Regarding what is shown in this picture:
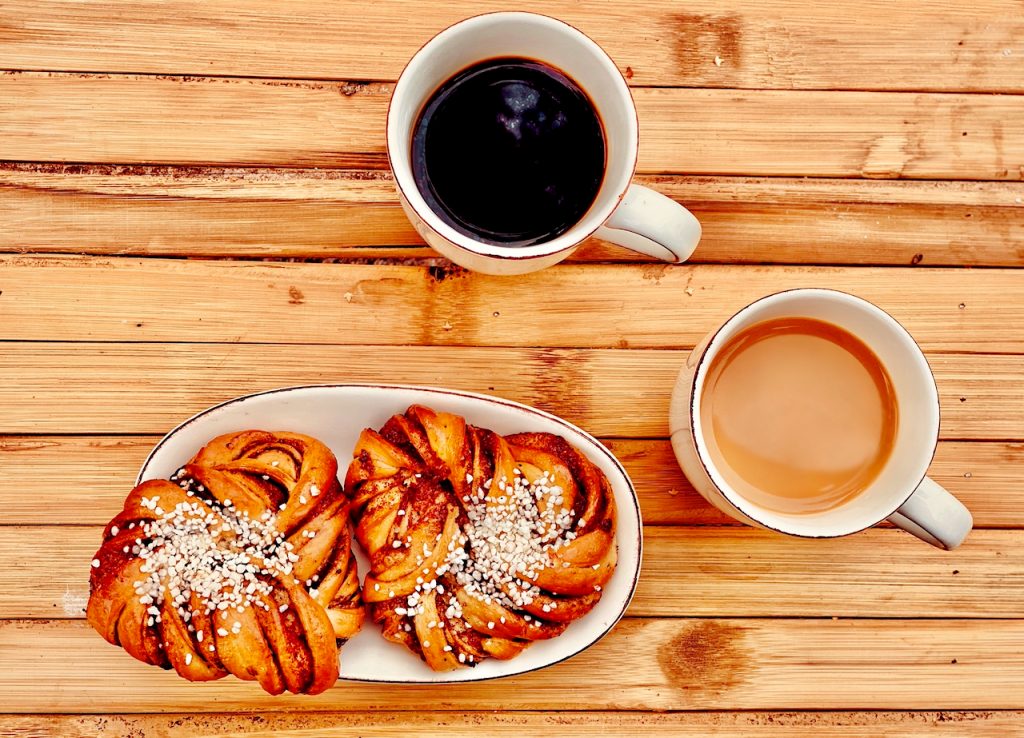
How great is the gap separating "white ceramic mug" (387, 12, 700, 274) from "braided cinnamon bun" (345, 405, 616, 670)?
0.27 meters

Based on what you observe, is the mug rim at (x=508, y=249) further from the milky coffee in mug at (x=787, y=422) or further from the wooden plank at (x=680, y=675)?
the wooden plank at (x=680, y=675)

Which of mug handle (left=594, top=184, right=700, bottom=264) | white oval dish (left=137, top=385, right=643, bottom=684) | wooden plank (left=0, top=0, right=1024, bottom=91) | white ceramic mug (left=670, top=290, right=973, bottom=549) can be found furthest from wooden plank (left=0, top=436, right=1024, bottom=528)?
wooden plank (left=0, top=0, right=1024, bottom=91)

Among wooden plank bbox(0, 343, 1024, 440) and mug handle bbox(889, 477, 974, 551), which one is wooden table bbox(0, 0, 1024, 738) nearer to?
wooden plank bbox(0, 343, 1024, 440)

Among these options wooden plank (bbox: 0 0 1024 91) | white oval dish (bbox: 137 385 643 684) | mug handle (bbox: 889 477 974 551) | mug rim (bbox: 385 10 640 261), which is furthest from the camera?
wooden plank (bbox: 0 0 1024 91)

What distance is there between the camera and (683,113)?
134 centimetres

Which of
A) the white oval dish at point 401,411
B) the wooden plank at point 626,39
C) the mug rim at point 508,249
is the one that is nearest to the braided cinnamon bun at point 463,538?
the white oval dish at point 401,411

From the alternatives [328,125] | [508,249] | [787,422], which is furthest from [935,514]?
[328,125]

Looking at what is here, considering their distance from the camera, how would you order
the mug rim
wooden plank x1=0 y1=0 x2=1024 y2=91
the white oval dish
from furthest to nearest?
wooden plank x1=0 y1=0 x2=1024 y2=91 < the white oval dish < the mug rim

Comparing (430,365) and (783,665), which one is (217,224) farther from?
(783,665)

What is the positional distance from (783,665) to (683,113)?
91 cm

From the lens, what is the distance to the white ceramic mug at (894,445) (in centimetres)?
104

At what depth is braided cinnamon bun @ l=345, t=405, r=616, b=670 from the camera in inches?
44.3

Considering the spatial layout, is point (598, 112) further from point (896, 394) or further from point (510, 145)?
point (896, 394)

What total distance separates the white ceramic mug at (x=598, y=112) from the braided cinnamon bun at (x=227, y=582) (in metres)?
0.41
